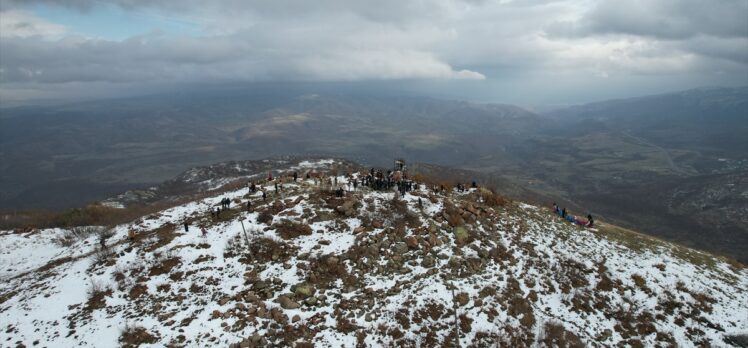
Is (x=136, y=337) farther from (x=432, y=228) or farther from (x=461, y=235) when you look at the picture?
(x=461, y=235)

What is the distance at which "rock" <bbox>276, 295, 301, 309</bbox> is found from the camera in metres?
21.5

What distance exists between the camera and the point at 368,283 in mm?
24250

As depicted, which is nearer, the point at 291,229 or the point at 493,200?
the point at 291,229

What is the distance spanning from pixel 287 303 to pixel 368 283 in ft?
18.1

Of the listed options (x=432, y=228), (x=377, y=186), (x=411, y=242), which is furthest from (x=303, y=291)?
(x=377, y=186)

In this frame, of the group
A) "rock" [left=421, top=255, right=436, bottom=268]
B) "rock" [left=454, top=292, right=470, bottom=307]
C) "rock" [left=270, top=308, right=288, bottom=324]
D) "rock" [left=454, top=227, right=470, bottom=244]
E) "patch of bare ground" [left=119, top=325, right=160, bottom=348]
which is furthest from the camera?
"rock" [left=454, top=227, right=470, bottom=244]

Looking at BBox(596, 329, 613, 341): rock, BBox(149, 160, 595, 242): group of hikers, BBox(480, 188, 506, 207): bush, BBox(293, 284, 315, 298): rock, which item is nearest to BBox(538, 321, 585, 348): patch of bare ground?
BBox(596, 329, 613, 341): rock

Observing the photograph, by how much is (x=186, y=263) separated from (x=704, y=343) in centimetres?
3478

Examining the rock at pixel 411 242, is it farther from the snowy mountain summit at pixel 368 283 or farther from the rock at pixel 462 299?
the rock at pixel 462 299

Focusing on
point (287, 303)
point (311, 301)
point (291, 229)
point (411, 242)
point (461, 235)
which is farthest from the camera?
point (461, 235)

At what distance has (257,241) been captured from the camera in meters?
27.9

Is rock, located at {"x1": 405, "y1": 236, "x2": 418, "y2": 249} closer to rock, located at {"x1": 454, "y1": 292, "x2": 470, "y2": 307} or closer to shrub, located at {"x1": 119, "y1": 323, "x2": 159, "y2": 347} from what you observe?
rock, located at {"x1": 454, "y1": 292, "x2": 470, "y2": 307}

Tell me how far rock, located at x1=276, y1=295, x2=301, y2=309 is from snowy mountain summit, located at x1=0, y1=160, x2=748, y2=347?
0.09 metres

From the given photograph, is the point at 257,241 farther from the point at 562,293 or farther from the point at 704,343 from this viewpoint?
the point at 704,343
